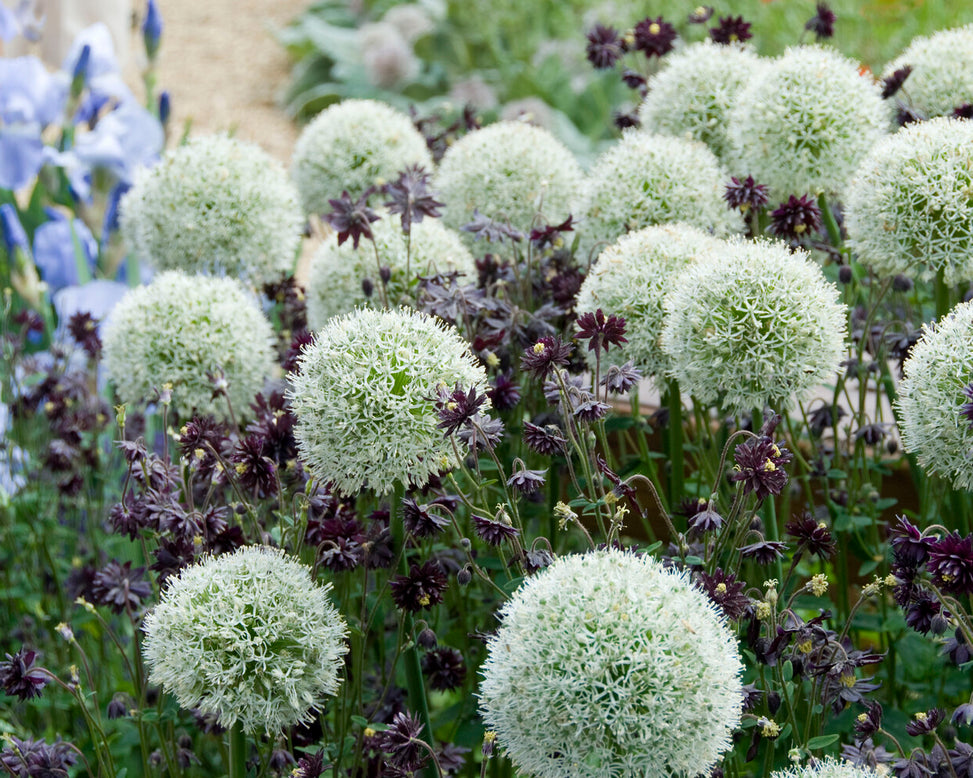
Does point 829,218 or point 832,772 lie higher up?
point 829,218

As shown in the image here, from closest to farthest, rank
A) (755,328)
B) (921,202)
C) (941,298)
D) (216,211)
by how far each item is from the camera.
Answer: (755,328) → (921,202) → (941,298) → (216,211)

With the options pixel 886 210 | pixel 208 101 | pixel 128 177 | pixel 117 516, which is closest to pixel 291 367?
pixel 117 516

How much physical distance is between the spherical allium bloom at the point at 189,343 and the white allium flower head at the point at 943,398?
148 centimetres

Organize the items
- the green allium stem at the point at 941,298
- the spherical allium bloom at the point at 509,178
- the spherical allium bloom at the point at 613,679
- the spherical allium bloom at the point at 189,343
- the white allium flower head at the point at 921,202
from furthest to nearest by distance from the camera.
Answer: the spherical allium bloom at the point at 509,178
the spherical allium bloom at the point at 189,343
the green allium stem at the point at 941,298
the white allium flower head at the point at 921,202
the spherical allium bloom at the point at 613,679

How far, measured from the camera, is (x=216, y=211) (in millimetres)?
2773

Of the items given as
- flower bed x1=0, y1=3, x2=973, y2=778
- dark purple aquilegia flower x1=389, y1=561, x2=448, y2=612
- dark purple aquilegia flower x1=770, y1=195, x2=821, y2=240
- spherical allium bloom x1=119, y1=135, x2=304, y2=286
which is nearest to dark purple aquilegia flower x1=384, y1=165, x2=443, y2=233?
flower bed x1=0, y1=3, x2=973, y2=778

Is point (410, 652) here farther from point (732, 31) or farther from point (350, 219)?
point (732, 31)

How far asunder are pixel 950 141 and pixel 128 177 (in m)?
3.06

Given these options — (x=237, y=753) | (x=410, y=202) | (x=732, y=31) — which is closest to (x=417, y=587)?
(x=237, y=753)

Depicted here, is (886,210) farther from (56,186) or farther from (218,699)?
(56,186)

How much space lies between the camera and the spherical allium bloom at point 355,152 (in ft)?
10.00

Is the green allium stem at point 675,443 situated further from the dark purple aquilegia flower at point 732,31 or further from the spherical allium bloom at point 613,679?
the dark purple aquilegia flower at point 732,31

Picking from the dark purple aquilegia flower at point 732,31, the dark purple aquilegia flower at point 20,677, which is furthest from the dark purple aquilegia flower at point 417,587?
the dark purple aquilegia flower at point 732,31

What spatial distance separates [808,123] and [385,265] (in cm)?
107
